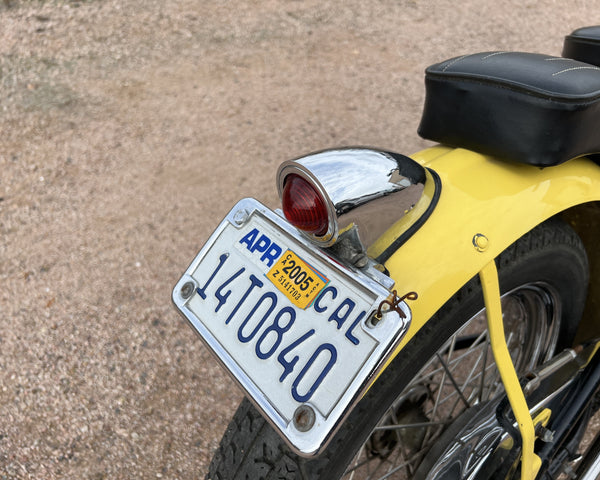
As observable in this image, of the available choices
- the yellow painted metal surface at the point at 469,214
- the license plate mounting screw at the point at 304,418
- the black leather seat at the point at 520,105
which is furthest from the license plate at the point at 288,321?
the black leather seat at the point at 520,105

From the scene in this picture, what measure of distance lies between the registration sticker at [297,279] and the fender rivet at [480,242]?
0.28m

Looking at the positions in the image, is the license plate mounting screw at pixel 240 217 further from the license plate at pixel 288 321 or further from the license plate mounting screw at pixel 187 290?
the license plate mounting screw at pixel 187 290

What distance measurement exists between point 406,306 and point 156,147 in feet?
6.67

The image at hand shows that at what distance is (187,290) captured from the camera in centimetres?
91

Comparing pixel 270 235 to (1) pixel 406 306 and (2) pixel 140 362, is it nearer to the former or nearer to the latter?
(1) pixel 406 306

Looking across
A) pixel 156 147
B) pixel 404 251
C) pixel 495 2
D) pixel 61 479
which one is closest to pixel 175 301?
pixel 404 251

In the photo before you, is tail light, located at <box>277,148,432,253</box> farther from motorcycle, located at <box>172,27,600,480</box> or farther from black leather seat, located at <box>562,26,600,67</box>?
black leather seat, located at <box>562,26,600,67</box>

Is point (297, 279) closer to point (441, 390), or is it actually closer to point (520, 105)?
point (520, 105)

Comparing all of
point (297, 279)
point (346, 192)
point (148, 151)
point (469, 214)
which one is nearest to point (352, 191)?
point (346, 192)

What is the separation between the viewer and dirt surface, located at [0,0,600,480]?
1578 millimetres

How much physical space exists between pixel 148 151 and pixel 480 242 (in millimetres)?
1955

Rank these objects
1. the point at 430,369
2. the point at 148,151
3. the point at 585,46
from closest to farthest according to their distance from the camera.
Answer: the point at 585,46, the point at 430,369, the point at 148,151

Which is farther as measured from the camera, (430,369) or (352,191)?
(430,369)

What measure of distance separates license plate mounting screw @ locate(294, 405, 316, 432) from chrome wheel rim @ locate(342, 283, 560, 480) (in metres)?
0.44
